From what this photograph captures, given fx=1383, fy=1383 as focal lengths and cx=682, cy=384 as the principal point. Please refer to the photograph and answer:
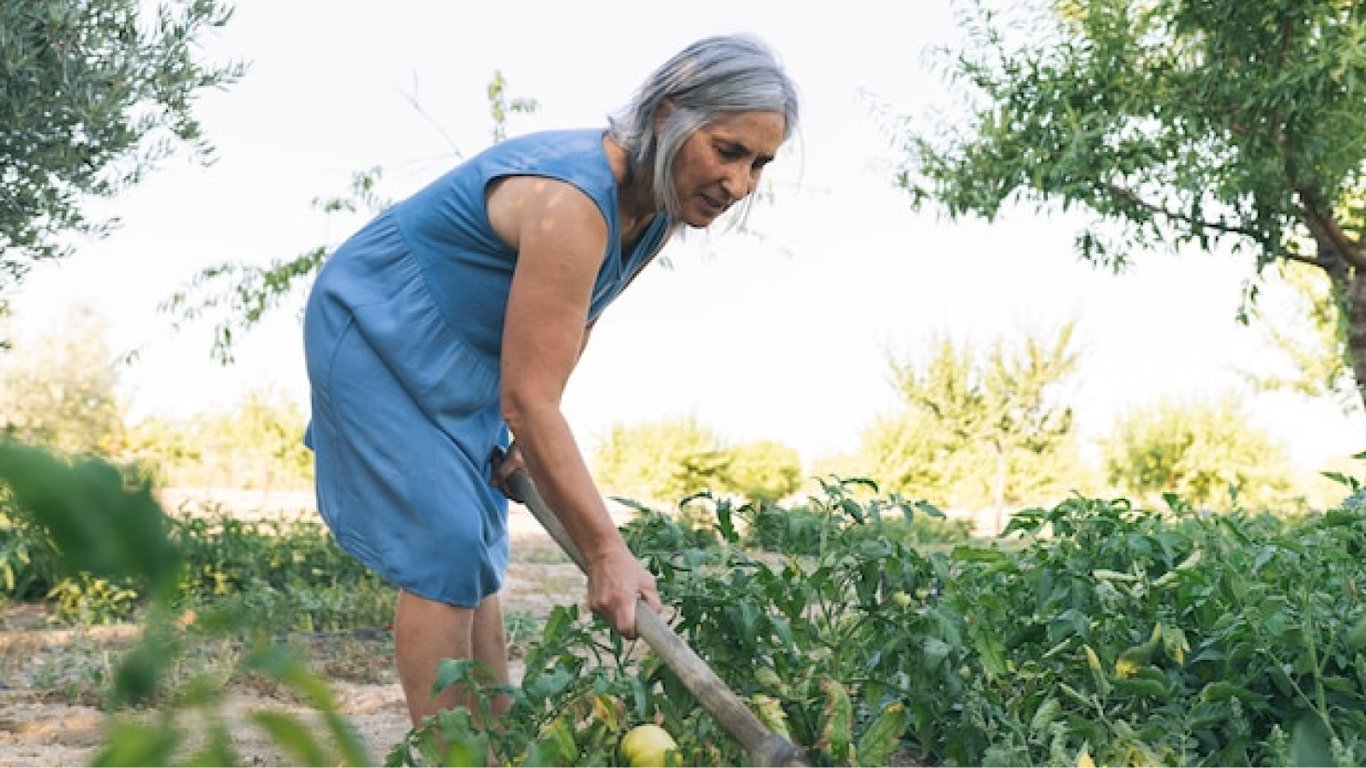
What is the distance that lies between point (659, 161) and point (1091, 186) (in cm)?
837

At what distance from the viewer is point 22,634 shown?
20.0 feet

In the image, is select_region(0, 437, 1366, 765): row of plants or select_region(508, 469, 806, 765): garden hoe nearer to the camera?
select_region(508, 469, 806, 765): garden hoe

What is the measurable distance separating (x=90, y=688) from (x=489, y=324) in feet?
9.27

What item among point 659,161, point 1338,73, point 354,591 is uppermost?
point 1338,73

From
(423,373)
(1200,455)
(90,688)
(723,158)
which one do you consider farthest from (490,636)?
(1200,455)

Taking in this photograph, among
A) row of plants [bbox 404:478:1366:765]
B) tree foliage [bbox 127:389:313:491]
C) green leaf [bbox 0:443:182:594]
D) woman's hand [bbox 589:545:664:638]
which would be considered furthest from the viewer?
tree foliage [bbox 127:389:313:491]

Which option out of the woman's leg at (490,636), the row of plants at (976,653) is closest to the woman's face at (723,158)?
the row of plants at (976,653)

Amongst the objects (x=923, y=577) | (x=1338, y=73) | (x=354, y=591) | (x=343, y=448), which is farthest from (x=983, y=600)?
(x=1338, y=73)

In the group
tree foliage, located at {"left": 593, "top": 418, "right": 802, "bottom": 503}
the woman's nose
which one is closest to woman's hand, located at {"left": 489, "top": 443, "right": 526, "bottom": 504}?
the woman's nose

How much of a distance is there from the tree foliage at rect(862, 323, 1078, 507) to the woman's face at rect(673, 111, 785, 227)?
1297 cm

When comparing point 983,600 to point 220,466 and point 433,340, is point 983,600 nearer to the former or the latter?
point 433,340

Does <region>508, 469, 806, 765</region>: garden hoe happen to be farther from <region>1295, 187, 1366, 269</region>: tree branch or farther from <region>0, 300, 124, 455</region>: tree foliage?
<region>0, 300, 124, 455</region>: tree foliage

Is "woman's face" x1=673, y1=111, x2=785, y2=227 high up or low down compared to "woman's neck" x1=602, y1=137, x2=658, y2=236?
up

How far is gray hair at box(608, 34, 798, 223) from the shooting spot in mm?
2621
